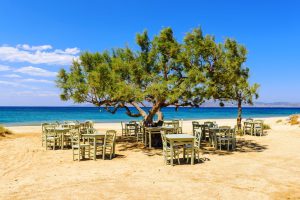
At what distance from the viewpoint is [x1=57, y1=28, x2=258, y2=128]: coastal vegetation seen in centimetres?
1253

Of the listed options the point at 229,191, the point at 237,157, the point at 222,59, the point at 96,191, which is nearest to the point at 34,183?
the point at 96,191

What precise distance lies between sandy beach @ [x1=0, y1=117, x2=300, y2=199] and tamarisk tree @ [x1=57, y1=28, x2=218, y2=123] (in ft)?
8.22

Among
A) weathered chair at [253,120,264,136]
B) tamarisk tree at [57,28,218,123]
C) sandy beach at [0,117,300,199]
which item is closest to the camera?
sandy beach at [0,117,300,199]

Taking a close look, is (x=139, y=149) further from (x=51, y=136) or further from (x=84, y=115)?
(x=84, y=115)

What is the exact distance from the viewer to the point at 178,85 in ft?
43.0

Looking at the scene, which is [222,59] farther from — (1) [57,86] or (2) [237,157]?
(1) [57,86]

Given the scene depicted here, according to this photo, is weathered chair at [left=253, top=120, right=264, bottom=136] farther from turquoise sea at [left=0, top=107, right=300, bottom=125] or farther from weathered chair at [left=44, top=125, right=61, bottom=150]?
turquoise sea at [left=0, top=107, right=300, bottom=125]

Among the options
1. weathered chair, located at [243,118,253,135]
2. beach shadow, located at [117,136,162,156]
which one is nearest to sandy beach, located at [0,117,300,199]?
beach shadow, located at [117,136,162,156]

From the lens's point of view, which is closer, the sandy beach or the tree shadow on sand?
the sandy beach

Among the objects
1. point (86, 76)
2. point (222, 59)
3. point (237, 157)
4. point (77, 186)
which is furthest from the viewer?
point (86, 76)

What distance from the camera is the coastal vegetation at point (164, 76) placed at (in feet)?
41.1

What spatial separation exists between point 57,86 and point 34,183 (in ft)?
25.8

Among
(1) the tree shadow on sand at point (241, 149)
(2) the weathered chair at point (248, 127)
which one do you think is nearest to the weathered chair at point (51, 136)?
(1) the tree shadow on sand at point (241, 149)

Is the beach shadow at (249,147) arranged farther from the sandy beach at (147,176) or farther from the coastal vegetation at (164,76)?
the coastal vegetation at (164,76)
